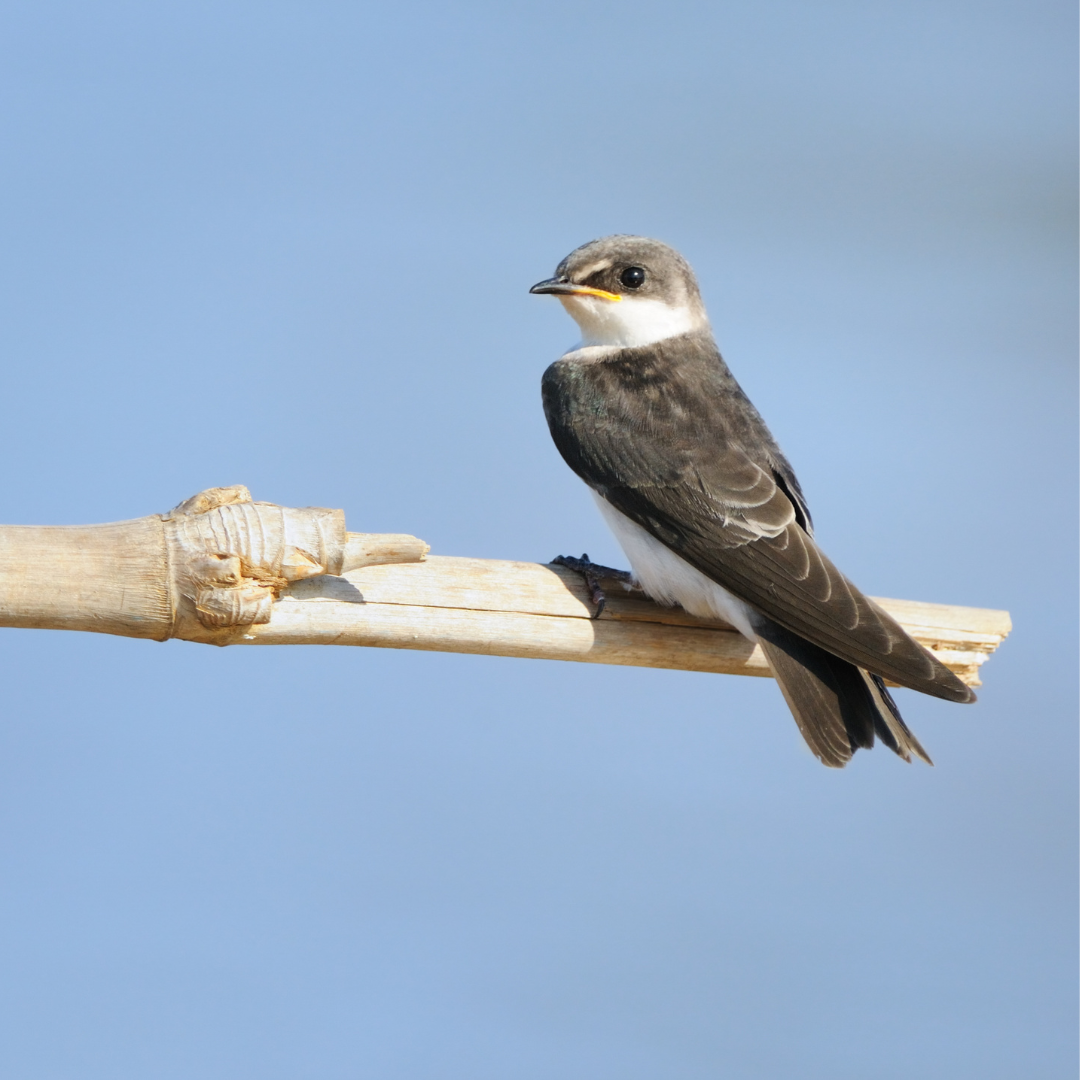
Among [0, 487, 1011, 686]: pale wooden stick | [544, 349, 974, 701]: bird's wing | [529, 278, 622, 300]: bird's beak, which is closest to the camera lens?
[0, 487, 1011, 686]: pale wooden stick

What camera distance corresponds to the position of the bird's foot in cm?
238

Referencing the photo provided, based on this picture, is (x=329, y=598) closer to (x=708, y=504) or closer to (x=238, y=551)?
(x=238, y=551)

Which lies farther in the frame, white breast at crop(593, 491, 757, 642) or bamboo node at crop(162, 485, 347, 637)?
white breast at crop(593, 491, 757, 642)

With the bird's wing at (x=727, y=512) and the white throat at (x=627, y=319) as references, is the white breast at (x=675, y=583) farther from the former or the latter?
the white throat at (x=627, y=319)

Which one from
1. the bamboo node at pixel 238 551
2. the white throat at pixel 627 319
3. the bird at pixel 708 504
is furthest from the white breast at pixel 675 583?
the bamboo node at pixel 238 551

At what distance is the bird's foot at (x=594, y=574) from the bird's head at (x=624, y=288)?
2.05 feet

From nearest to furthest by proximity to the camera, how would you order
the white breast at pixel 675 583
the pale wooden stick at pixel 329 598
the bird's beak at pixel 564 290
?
the pale wooden stick at pixel 329 598, the white breast at pixel 675 583, the bird's beak at pixel 564 290

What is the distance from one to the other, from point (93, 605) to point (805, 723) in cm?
127

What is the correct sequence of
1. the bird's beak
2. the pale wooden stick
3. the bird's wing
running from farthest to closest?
the bird's beak
the bird's wing
the pale wooden stick

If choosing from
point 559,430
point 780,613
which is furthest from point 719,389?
point 780,613

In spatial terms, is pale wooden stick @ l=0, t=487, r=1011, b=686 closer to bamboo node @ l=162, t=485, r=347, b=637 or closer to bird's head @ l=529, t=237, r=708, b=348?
bamboo node @ l=162, t=485, r=347, b=637

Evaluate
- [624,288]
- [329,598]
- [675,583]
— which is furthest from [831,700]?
[624,288]

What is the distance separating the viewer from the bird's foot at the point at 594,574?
2385 mm

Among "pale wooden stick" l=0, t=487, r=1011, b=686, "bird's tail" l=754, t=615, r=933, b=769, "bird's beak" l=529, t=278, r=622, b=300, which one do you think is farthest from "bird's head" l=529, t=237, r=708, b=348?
"bird's tail" l=754, t=615, r=933, b=769
